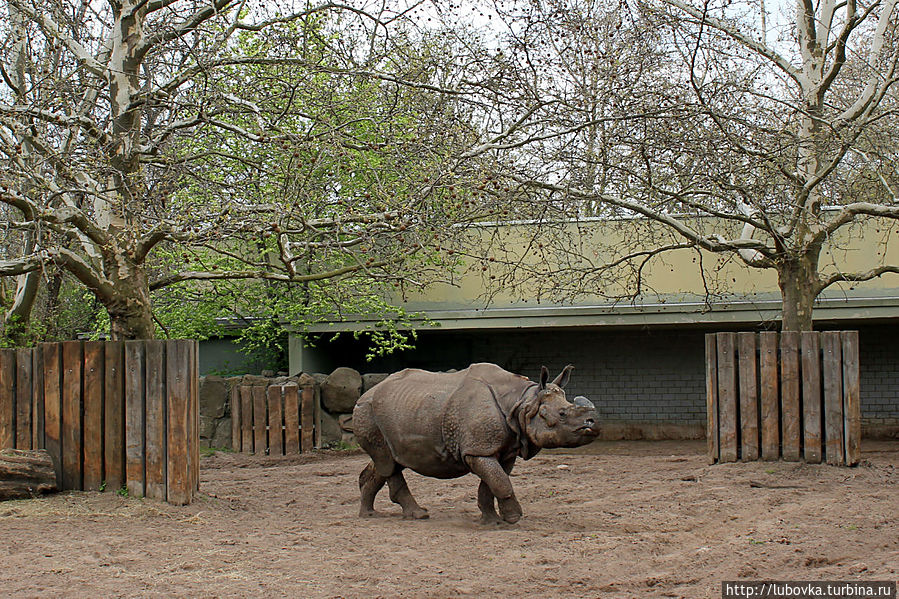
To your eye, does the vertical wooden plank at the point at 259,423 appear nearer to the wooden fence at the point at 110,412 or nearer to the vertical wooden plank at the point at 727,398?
the wooden fence at the point at 110,412

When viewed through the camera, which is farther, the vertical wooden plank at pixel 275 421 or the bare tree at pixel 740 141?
the vertical wooden plank at pixel 275 421

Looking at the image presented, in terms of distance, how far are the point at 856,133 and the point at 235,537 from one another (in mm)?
7733

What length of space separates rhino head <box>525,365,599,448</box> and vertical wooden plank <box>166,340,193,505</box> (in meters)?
3.39

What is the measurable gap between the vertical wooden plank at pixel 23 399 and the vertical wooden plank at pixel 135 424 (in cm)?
108

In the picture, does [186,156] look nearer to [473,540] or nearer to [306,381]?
[473,540]

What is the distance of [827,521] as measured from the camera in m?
8.03

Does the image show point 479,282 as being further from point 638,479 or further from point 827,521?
point 827,521

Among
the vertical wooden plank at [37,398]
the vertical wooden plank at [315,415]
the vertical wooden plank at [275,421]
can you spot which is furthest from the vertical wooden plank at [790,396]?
the vertical wooden plank at [37,398]

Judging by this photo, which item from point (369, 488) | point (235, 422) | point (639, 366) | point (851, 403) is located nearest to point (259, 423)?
point (235, 422)

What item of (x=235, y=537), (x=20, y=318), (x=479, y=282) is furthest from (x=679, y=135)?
(x=20, y=318)

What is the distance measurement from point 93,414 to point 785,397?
7.83m

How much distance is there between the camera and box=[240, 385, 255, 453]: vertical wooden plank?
1566 centimetres

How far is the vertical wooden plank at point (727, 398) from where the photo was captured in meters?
11.4

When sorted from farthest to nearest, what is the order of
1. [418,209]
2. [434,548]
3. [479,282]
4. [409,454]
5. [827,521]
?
1. [479,282]
2. [418,209]
3. [409,454]
4. [827,521]
5. [434,548]
